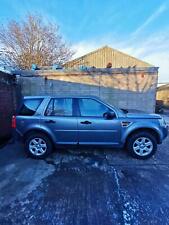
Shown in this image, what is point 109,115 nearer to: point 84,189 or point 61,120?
point 61,120

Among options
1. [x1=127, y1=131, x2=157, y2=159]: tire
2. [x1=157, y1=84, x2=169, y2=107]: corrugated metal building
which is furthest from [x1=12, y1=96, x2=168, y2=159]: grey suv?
[x1=157, y1=84, x2=169, y2=107]: corrugated metal building

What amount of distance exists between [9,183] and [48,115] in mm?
1912

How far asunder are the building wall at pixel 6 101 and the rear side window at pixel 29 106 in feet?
7.70

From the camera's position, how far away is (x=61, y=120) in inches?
191

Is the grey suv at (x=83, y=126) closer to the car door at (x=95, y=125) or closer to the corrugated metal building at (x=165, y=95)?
the car door at (x=95, y=125)

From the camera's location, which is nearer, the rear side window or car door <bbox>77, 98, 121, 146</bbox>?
car door <bbox>77, 98, 121, 146</bbox>

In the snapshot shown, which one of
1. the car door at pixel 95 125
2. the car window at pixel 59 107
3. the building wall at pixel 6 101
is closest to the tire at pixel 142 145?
the car door at pixel 95 125

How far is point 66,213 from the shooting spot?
9.17 feet

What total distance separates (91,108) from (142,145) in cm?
170

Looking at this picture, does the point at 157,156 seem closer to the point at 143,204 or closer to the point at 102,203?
the point at 143,204

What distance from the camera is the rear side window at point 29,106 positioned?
4980 mm

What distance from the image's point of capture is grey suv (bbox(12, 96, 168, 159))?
15.7ft

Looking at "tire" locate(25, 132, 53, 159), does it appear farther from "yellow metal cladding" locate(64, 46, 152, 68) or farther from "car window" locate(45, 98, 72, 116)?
"yellow metal cladding" locate(64, 46, 152, 68)

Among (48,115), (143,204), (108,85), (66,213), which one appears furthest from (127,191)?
(108,85)
